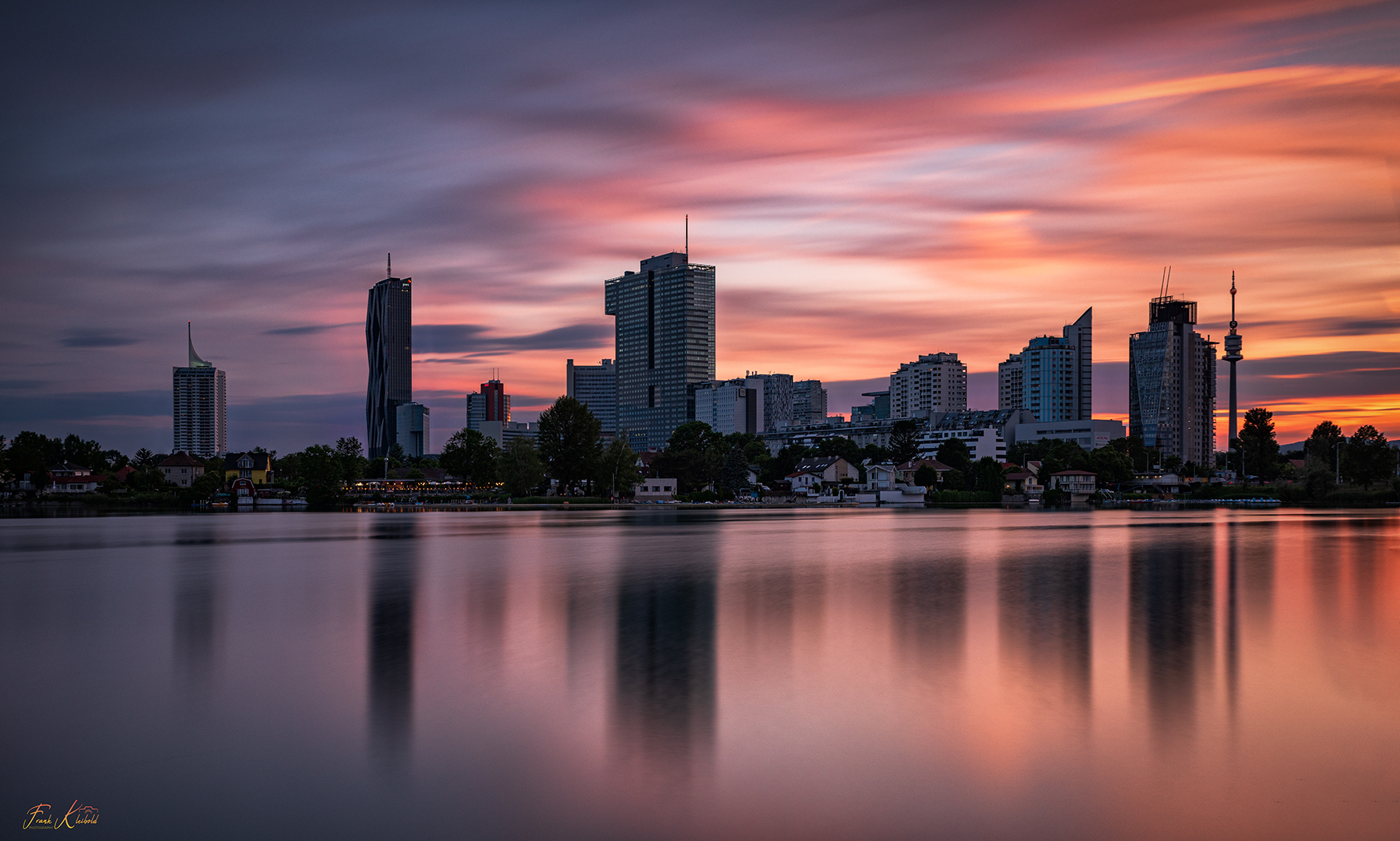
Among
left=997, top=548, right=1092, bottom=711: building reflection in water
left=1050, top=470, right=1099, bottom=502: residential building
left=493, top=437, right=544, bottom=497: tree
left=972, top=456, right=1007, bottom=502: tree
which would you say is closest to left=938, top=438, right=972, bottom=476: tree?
left=972, top=456, right=1007, bottom=502: tree

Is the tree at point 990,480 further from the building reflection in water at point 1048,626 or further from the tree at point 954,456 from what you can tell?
the building reflection in water at point 1048,626

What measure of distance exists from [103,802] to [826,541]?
41752 mm

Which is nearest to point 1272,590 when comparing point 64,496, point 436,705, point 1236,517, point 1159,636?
point 1159,636

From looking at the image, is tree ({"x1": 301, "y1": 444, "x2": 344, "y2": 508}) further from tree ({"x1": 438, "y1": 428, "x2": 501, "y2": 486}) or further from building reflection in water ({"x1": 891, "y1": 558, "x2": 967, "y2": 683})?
building reflection in water ({"x1": 891, "y1": 558, "x2": 967, "y2": 683})

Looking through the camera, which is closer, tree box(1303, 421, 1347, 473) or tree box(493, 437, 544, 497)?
tree box(1303, 421, 1347, 473)

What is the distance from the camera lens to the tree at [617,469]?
121375 mm

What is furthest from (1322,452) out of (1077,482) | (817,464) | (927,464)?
(817,464)

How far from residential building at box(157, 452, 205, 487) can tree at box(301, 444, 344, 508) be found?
60.0 meters

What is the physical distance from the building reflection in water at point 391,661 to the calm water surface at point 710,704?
9 centimetres

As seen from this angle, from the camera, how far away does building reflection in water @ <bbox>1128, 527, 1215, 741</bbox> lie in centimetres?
1286

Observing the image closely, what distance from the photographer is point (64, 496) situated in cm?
A: 14562

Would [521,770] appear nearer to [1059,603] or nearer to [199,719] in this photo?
[199,719]
